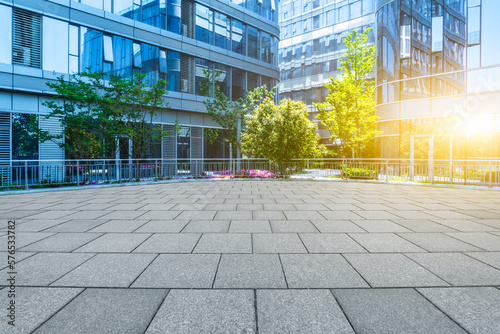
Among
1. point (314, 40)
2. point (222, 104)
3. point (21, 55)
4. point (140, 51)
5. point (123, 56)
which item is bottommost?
point (222, 104)

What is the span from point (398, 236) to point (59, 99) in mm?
19537

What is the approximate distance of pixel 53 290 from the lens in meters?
3.24

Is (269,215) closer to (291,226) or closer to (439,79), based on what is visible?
(291,226)

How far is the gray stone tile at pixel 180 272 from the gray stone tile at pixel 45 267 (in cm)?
105

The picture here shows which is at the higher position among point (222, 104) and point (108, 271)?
point (222, 104)

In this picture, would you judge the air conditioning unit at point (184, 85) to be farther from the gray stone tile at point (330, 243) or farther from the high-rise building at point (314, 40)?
the high-rise building at point (314, 40)

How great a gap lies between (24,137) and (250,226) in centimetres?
1657

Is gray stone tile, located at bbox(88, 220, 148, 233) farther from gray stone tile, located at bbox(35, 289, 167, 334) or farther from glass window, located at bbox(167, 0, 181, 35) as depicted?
glass window, located at bbox(167, 0, 181, 35)

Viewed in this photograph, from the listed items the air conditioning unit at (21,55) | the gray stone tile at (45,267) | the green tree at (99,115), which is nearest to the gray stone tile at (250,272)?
the gray stone tile at (45,267)

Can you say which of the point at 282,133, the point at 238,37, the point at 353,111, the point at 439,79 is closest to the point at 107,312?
the point at 282,133

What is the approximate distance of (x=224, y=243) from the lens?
16.5ft

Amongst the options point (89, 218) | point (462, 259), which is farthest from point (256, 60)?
point (462, 259)

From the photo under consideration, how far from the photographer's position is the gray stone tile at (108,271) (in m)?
3.42

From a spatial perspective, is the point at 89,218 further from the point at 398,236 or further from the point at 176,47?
the point at 176,47
